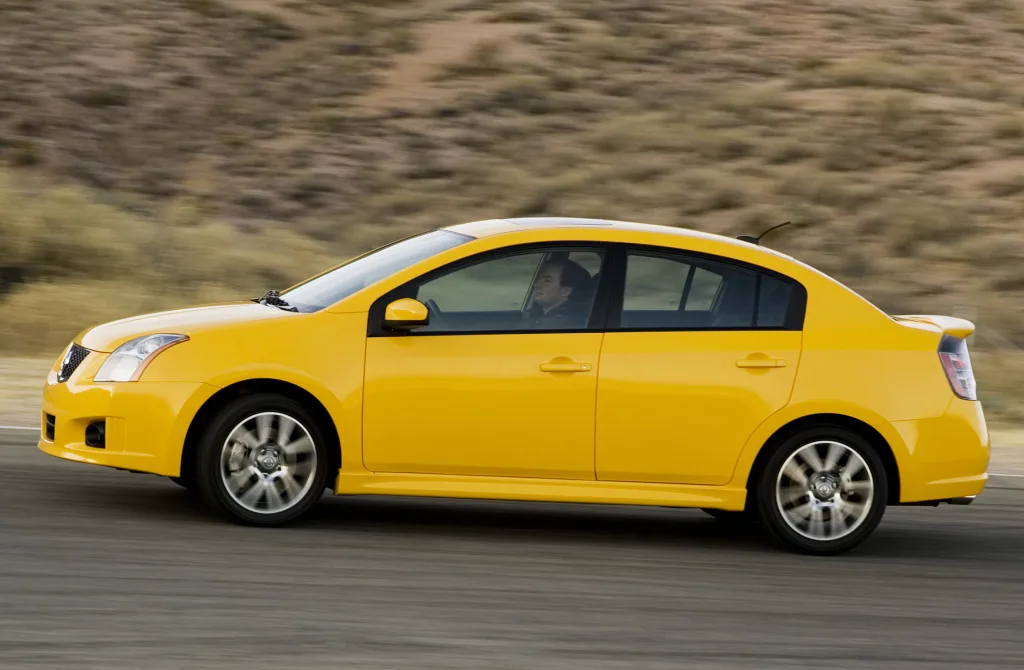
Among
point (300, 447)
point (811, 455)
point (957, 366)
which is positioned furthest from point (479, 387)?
point (957, 366)

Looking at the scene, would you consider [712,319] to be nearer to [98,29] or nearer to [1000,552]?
[1000,552]

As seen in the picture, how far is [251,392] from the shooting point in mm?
8219

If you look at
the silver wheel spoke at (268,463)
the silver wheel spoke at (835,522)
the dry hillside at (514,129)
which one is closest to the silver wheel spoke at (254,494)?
the silver wheel spoke at (268,463)

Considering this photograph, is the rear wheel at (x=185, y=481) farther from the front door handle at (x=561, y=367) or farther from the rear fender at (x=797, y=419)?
the rear fender at (x=797, y=419)

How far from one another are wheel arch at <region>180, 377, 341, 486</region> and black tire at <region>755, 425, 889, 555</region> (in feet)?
7.28

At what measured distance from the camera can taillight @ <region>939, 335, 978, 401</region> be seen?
8789 mm

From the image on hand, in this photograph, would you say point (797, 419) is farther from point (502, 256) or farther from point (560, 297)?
point (502, 256)

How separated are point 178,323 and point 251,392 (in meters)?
0.55

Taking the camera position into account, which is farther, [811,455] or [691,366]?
[811,455]

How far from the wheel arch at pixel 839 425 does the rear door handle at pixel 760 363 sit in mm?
302

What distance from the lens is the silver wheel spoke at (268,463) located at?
8.16 m

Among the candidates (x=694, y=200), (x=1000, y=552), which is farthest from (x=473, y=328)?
(x=694, y=200)

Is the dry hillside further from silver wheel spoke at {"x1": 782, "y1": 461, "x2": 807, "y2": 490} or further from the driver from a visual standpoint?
silver wheel spoke at {"x1": 782, "y1": 461, "x2": 807, "y2": 490}

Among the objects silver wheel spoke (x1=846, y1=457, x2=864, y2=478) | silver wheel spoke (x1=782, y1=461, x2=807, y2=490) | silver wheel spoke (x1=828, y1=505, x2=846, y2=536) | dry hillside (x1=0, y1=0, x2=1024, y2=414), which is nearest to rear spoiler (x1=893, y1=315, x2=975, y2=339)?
silver wheel spoke (x1=846, y1=457, x2=864, y2=478)
